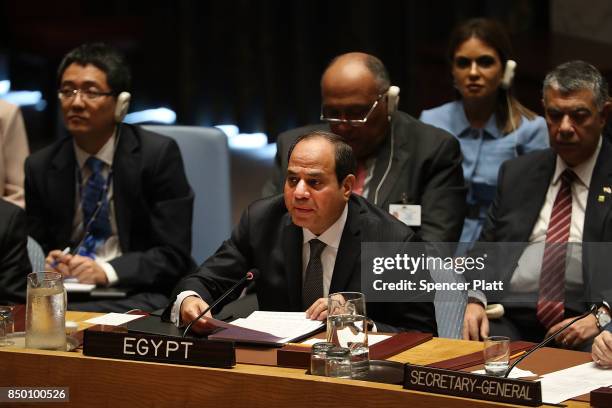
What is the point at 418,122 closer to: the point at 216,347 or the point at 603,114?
the point at 603,114

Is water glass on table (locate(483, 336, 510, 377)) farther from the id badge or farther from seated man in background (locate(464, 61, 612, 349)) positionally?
the id badge

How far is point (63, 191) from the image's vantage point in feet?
14.5

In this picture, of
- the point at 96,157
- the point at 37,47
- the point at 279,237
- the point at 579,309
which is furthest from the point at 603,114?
the point at 37,47

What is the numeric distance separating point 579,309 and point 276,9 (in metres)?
4.57

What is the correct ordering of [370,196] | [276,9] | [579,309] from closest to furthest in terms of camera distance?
[579,309] < [370,196] < [276,9]

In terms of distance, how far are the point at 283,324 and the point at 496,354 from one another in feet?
2.13

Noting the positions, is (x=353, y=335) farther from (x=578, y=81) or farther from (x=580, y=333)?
(x=578, y=81)

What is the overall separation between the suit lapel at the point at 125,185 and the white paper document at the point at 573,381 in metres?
2.17

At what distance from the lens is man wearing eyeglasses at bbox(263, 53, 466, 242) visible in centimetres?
400

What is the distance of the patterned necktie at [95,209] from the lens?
4.42 m

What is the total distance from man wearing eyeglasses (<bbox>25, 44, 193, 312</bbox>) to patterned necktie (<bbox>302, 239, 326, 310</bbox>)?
1088 mm

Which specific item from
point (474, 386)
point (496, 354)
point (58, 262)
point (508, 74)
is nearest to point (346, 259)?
point (496, 354)

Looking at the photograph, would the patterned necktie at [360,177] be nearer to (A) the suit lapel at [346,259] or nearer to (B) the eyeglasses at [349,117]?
(B) the eyeglasses at [349,117]

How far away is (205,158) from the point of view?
4496mm
